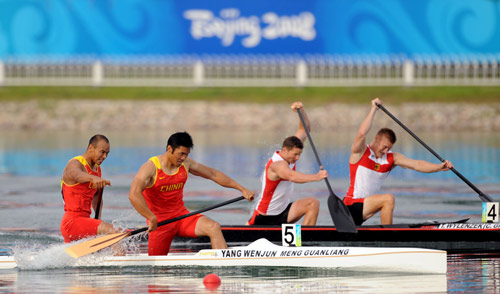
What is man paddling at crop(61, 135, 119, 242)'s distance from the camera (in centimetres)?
1205

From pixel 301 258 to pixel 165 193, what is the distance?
1.74 metres

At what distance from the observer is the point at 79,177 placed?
1193 centimetres

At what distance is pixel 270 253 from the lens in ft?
38.6

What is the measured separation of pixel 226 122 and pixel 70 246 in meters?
27.5

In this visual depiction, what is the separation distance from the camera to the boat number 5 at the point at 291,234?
39.2 ft

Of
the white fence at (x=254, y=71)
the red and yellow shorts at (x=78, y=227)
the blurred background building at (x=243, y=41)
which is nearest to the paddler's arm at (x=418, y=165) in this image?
the red and yellow shorts at (x=78, y=227)

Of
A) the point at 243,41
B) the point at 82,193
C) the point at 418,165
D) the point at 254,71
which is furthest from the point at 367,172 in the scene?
the point at 243,41

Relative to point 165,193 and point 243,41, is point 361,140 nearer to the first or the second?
point 165,193

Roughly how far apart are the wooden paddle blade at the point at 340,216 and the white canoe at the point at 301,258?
40.5 inches

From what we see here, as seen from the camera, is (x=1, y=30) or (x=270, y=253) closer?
(x=270, y=253)

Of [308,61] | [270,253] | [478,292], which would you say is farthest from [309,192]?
[308,61]

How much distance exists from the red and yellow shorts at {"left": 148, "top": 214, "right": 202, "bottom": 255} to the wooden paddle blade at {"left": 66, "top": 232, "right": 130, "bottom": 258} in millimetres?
372

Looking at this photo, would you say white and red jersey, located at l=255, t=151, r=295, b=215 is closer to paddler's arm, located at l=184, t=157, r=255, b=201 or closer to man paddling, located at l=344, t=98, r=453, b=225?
man paddling, located at l=344, t=98, r=453, b=225

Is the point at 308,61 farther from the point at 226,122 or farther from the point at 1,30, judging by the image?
the point at 1,30
